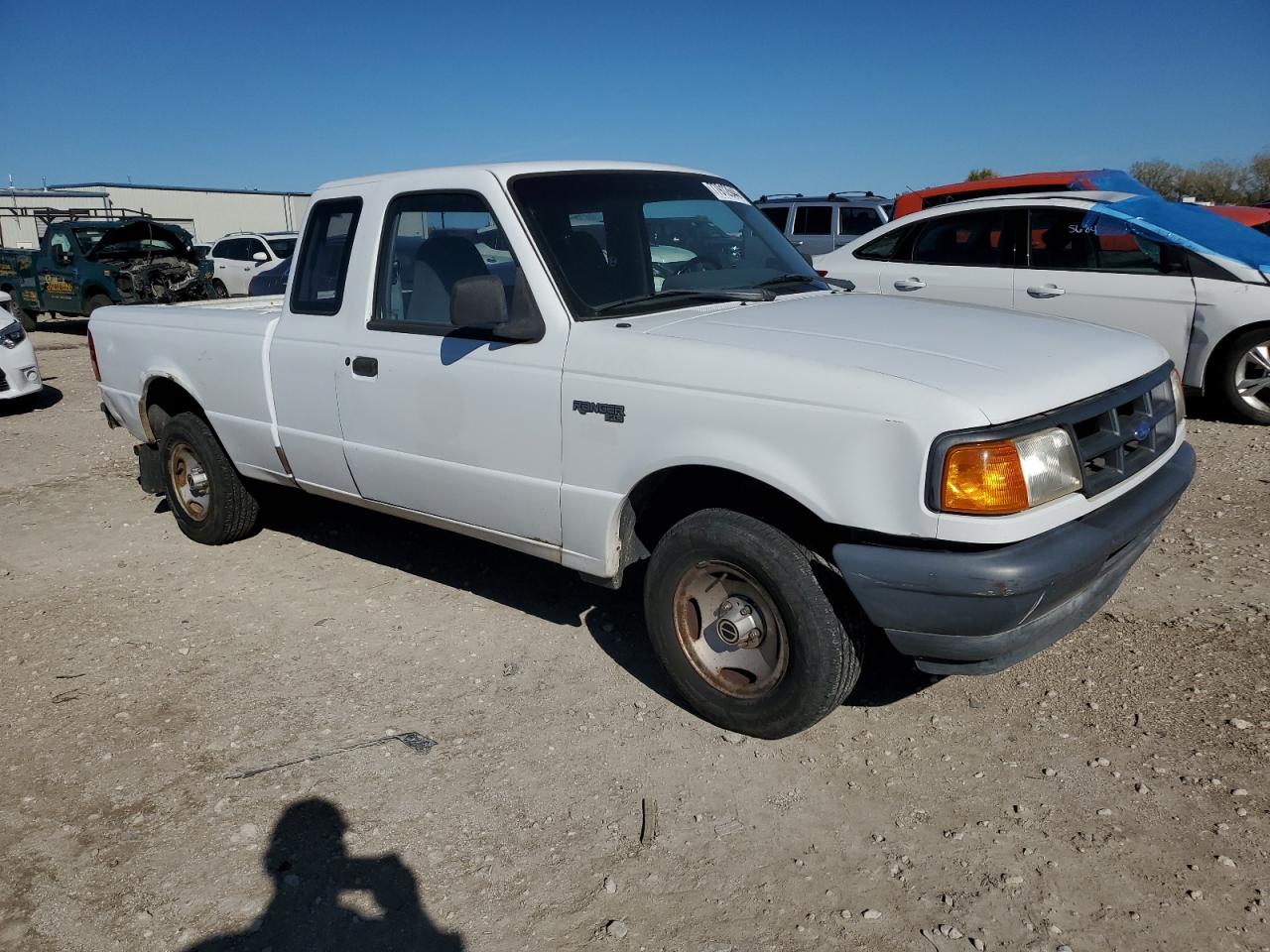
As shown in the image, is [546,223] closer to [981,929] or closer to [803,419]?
[803,419]

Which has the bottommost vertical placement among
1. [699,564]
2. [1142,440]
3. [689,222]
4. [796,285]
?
[699,564]

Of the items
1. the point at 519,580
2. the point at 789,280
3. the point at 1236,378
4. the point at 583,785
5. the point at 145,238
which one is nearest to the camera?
the point at 583,785

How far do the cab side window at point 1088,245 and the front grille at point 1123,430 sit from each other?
4.49m

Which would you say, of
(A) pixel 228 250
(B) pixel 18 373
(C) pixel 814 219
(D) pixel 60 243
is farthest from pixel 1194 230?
(A) pixel 228 250

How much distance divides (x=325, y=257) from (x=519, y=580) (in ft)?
Answer: 6.03

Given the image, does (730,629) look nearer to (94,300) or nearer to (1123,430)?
(1123,430)

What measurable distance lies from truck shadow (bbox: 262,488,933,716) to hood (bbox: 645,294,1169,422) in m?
0.95

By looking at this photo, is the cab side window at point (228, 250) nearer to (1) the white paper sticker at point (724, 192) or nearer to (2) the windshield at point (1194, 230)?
(2) the windshield at point (1194, 230)

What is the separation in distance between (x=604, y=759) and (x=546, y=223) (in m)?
2.02

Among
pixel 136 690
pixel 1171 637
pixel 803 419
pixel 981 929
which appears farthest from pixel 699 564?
pixel 136 690

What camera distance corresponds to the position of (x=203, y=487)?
224 inches

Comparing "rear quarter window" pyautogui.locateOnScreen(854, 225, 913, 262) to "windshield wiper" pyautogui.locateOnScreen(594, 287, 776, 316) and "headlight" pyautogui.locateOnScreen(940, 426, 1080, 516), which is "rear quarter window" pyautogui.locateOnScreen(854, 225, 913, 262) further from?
"headlight" pyautogui.locateOnScreen(940, 426, 1080, 516)

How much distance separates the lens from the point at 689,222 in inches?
169

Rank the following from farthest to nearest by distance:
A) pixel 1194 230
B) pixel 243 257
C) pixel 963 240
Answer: pixel 243 257
pixel 963 240
pixel 1194 230
